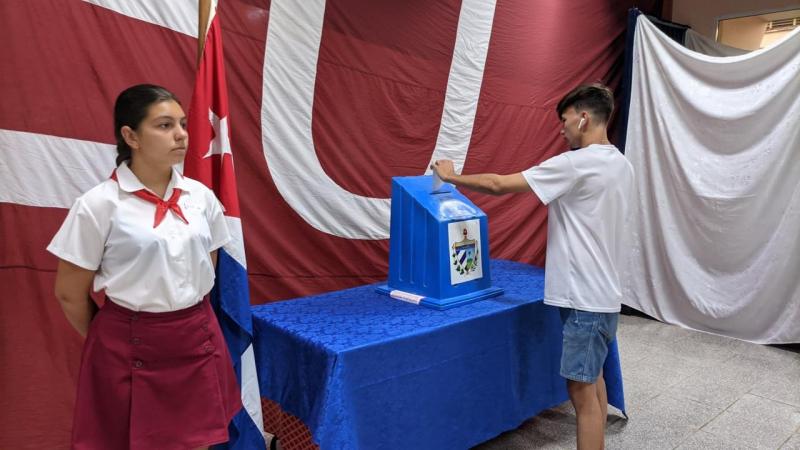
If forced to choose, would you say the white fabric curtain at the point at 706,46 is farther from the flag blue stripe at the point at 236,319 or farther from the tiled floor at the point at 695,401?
the flag blue stripe at the point at 236,319

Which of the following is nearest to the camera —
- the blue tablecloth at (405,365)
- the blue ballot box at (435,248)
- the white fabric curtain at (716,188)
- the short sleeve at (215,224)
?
the short sleeve at (215,224)

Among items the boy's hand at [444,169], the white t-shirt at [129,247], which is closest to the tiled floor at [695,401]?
the boy's hand at [444,169]

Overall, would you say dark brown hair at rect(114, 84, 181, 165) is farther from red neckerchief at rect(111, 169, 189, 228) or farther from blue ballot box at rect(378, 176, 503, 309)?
blue ballot box at rect(378, 176, 503, 309)

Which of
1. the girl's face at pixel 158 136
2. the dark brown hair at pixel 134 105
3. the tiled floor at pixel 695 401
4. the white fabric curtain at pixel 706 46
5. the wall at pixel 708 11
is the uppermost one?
the wall at pixel 708 11

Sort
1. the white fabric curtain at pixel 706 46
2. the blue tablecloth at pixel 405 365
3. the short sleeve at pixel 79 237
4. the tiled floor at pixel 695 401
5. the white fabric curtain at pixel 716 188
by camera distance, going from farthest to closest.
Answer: the white fabric curtain at pixel 706 46
the white fabric curtain at pixel 716 188
the tiled floor at pixel 695 401
the blue tablecloth at pixel 405 365
the short sleeve at pixel 79 237

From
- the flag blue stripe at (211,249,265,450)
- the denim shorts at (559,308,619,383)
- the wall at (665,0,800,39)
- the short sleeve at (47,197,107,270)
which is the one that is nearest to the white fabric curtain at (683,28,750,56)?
the wall at (665,0,800,39)

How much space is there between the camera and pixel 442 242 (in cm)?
196

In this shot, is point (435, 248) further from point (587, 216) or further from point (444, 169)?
point (587, 216)

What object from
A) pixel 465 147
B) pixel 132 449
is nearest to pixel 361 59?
pixel 465 147

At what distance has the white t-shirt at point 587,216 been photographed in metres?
1.81

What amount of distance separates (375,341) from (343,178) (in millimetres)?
1213

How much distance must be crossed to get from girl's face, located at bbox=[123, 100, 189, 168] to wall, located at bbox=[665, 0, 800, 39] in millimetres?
4550

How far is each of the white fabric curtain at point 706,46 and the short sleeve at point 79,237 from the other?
4517 millimetres

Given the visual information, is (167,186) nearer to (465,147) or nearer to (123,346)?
(123,346)
